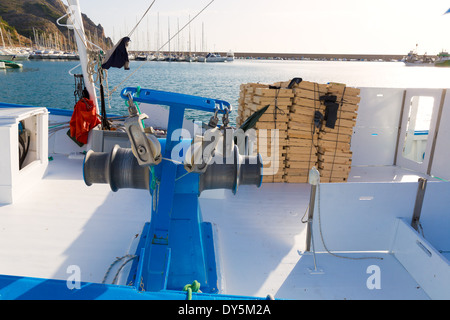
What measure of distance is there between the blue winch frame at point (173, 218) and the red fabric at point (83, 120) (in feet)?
18.2

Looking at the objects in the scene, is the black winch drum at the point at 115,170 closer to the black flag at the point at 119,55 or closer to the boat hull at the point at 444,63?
the black flag at the point at 119,55

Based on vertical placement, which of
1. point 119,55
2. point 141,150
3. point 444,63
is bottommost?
point 141,150

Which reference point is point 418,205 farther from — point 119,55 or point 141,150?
point 119,55

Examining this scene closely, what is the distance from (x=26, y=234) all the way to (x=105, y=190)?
5.90ft

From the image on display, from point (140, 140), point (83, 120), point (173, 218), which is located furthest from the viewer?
point (83, 120)

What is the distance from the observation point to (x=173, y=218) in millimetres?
3283

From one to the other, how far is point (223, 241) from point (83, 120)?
5.29 metres

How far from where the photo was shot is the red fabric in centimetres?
802

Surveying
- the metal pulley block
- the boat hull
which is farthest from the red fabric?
the boat hull

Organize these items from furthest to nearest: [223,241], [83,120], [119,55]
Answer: [83,120] < [119,55] < [223,241]

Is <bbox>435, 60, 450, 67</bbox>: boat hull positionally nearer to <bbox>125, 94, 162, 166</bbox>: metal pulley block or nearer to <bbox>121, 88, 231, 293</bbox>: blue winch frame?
<bbox>121, 88, 231, 293</bbox>: blue winch frame

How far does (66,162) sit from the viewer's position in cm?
781

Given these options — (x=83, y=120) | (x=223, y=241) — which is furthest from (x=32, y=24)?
(x=223, y=241)
